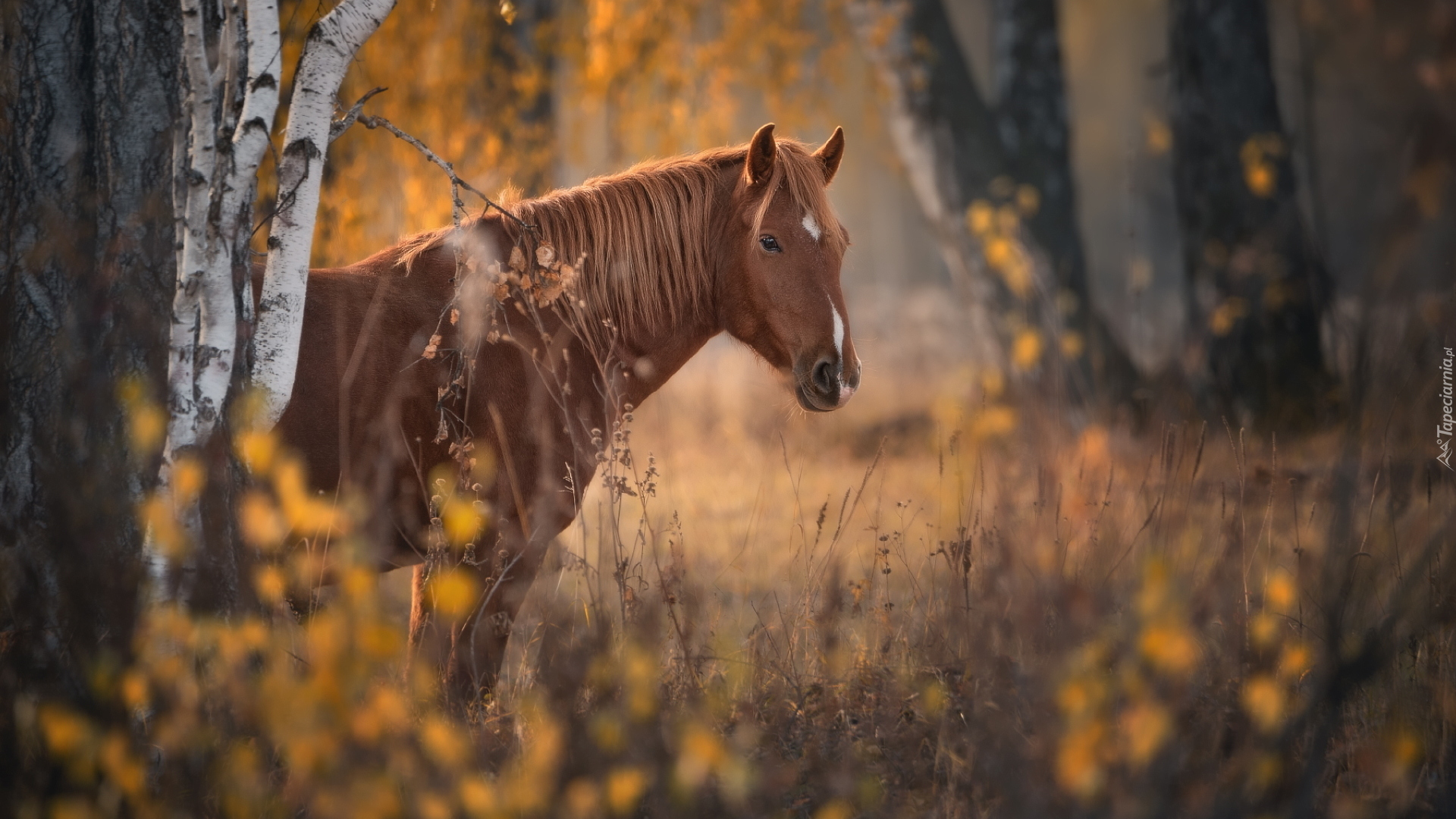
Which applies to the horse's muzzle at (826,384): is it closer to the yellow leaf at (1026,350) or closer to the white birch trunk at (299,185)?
the white birch trunk at (299,185)

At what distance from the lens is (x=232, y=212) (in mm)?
2547

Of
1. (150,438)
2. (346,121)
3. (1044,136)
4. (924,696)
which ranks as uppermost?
(1044,136)

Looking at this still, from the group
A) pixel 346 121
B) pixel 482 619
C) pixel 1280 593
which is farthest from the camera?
pixel 482 619

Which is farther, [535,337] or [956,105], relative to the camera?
[956,105]

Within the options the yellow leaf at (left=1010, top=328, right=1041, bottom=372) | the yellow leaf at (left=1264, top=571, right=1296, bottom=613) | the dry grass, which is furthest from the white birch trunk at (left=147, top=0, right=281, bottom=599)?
the yellow leaf at (left=1010, top=328, right=1041, bottom=372)

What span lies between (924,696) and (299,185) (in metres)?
2.39

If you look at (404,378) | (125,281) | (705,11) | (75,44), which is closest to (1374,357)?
(404,378)

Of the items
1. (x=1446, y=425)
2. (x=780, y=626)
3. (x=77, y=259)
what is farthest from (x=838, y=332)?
(x=1446, y=425)

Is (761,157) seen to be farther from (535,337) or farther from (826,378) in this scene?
(535,337)

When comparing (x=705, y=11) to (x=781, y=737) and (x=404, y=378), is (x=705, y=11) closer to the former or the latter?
(x=404, y=378)

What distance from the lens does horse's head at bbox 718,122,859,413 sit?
3.46 m

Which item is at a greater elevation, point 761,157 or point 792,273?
point 761,157

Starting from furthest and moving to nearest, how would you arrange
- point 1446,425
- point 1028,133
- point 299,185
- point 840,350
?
1. point 1028,133
2. point 1446,425
3. point 840,350
4. point 299,185

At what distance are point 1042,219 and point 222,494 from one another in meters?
6.79
